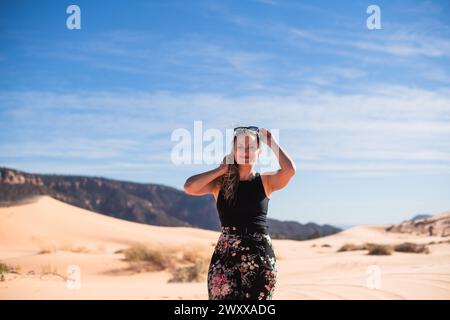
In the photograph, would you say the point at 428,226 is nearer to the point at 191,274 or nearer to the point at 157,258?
the point at 157,258

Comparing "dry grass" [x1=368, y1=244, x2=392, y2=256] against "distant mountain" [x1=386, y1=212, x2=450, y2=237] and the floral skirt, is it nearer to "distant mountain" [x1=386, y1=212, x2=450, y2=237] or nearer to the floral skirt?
"distant mountain" [x1=386, y1=212, x2=450, y2=237]

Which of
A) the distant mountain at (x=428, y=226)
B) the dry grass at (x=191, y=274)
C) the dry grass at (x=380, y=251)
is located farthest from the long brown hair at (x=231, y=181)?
the distant mountain at (x=428, y=226)

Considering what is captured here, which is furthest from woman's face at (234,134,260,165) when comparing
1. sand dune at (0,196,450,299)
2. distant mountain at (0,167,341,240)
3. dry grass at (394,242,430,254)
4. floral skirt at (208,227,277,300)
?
distant mountain at (0,167,341,240)

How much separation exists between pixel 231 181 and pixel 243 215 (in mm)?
263

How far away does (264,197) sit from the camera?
3986 millimetres

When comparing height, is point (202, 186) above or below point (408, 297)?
above

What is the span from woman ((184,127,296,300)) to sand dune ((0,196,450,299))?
5657 millimetres

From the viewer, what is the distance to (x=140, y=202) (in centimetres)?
6625

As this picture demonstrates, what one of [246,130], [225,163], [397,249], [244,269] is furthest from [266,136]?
[397,249]

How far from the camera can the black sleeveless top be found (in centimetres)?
390
